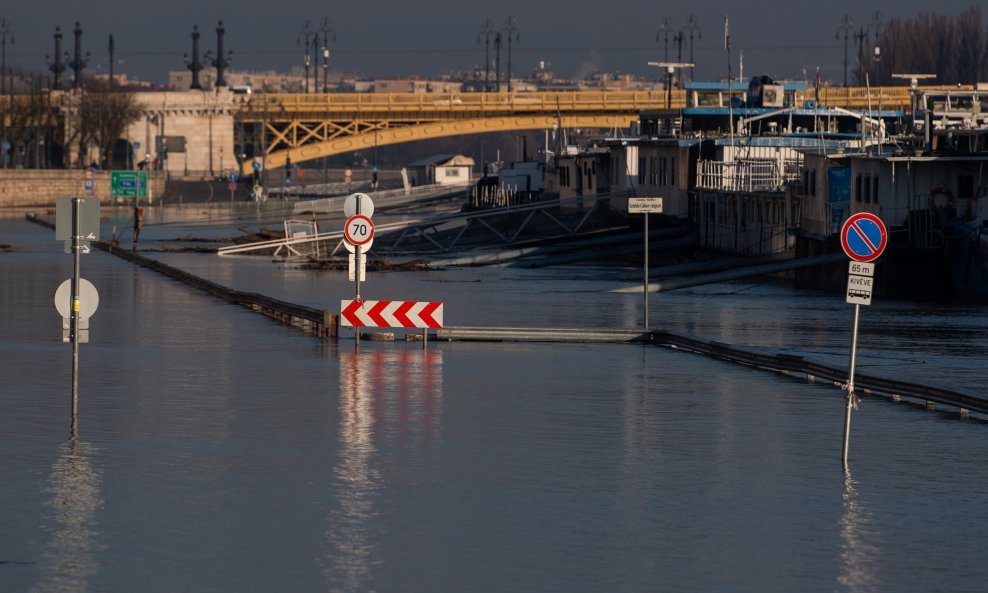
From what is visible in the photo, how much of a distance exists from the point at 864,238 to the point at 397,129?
128256 millimetres

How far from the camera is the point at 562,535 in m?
14.6

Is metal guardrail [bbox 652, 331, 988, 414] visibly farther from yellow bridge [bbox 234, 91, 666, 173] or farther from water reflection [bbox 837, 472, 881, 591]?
yellow bridge [bbox 234, 91, 666, 173]

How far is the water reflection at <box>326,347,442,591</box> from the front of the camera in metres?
13.7

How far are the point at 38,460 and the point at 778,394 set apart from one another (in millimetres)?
11226

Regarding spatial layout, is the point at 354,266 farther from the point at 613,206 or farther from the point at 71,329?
the point at 613,206

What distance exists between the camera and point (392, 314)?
31.7 metres

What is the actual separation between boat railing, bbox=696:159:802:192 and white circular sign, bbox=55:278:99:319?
4824cm

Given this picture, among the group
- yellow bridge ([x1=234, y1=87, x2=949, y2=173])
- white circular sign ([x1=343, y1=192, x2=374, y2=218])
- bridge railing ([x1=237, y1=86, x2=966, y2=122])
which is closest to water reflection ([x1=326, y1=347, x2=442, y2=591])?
white circular sign ([x1=343, y1=192, x2=374, y2=218])

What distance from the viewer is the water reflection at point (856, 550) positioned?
13.1 metres

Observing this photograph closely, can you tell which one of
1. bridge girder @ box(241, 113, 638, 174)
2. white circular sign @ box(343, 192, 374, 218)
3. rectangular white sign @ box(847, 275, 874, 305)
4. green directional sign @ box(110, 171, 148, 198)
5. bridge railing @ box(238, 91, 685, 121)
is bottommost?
rectangular white sign @ box(847, 275, 874, 305)

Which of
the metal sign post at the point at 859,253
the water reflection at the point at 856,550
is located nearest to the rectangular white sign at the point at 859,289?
the metal sign post at the point at 859,253

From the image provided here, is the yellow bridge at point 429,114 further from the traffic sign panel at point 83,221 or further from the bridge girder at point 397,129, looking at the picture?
the traffic sign panel at point 83,221

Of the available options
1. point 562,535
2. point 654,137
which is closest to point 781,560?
point 562,535

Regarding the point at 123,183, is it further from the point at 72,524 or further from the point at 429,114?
the point at 72,524
